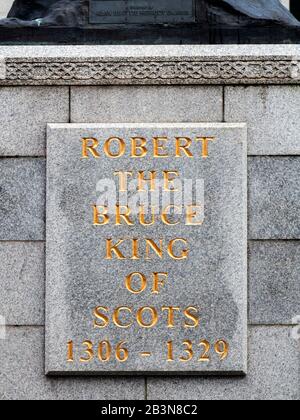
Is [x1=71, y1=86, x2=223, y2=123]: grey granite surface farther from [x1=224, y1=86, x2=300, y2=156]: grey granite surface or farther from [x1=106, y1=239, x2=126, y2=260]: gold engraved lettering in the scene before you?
[x1=106, y1=239, x2=126, y2=260]: gold engraved lettering

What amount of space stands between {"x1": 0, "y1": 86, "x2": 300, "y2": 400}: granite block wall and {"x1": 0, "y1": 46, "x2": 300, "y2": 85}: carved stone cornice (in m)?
0.09

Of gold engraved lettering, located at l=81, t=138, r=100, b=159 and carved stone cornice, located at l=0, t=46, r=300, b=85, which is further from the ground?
carved stone cornice, located at l=0, t=46, r=300, b=85

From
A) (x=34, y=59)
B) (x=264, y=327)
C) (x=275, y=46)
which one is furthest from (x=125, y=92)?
(x=264, y=327)

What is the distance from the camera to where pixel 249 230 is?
8828mm

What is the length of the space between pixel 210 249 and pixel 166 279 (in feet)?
1.74

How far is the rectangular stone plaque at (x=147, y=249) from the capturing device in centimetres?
873

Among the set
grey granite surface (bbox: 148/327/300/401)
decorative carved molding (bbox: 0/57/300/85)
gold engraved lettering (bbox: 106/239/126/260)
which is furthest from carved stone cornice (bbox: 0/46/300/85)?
grey granite surface (bbox: 148/327/300/401)

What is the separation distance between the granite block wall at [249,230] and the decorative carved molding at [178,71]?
9 cm

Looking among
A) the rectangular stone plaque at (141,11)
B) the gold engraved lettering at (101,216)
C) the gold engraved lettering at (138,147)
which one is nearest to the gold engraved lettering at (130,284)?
the gold engraved lettering at (101,216)

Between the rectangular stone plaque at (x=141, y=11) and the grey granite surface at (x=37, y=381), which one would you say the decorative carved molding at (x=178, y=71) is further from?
the grey granite surface at (x=37, y=381)

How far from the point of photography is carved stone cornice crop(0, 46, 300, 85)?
8.88 meters

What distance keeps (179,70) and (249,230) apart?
5.77ft

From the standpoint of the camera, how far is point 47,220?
8812mm

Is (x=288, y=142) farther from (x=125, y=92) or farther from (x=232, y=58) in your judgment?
(x=125, y=92)
